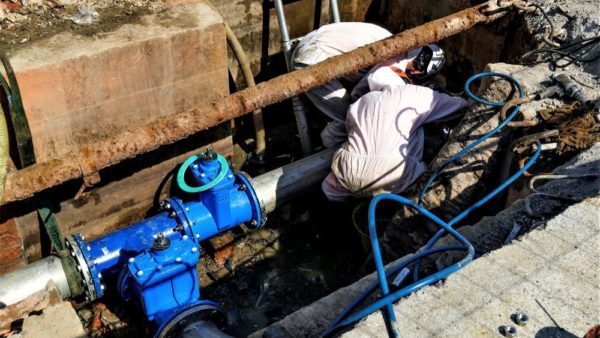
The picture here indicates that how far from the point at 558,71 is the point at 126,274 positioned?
3.90 meters

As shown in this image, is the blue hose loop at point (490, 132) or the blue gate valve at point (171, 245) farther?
the blue hose loop at point (490, 132)

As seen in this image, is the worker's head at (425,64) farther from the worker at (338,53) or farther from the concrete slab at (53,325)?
the concrete slab at (53,325)

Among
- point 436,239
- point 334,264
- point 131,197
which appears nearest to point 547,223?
point 436,239

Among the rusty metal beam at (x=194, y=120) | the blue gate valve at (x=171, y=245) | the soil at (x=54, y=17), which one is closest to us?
the rusty metal beam at (x=194, y=120)

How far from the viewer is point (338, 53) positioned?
247 inches

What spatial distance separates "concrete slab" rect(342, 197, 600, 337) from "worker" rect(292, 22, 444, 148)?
2891 millimetres

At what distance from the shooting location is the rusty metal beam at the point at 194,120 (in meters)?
4.13

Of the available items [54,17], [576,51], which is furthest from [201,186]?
[576,51]

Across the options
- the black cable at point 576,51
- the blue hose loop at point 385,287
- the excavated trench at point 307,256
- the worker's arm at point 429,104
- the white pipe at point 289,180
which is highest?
the black cable at point 576,51

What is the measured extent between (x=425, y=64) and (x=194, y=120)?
2.74 m

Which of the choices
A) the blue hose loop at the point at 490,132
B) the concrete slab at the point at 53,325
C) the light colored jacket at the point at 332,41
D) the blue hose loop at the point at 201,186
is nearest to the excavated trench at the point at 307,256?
the blue hose loop at the point at 490,132

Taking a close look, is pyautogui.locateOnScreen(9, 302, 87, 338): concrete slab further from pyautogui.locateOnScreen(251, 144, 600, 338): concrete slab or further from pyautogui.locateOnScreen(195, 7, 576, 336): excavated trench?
pyautogui.locateOnScreen(195, 7, 576, 336): excavated trench

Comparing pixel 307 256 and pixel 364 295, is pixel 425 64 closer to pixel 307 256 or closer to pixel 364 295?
pixel 307 256

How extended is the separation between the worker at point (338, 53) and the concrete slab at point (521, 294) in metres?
2.89
